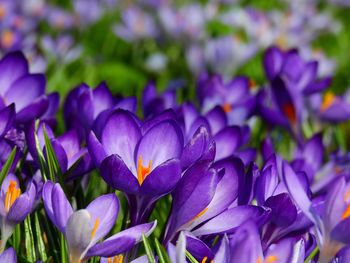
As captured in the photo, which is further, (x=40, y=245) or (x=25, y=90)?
(x=25, y=90)

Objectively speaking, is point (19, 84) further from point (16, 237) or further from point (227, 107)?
point (227, 107)

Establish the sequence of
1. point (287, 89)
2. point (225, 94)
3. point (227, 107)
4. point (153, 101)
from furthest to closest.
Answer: point (225, 94)
point (227, 107)
point (287, 89)
point (153, 101)

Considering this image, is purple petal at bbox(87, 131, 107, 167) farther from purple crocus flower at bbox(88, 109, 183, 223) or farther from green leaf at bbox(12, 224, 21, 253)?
green leaf at bbox(12, 224, 21, 253)

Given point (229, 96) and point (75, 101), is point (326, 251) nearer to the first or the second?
point (75, 101)

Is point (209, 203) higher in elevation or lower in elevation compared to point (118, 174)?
lower

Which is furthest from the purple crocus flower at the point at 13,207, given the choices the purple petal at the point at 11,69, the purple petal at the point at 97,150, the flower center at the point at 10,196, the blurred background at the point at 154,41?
the blurred background at the point at 154,41

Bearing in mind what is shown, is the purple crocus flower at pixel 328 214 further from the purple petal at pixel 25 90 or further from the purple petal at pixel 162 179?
the purple petal at pixel 25 90

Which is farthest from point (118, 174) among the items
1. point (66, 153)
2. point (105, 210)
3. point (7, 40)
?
point (7, 40)
